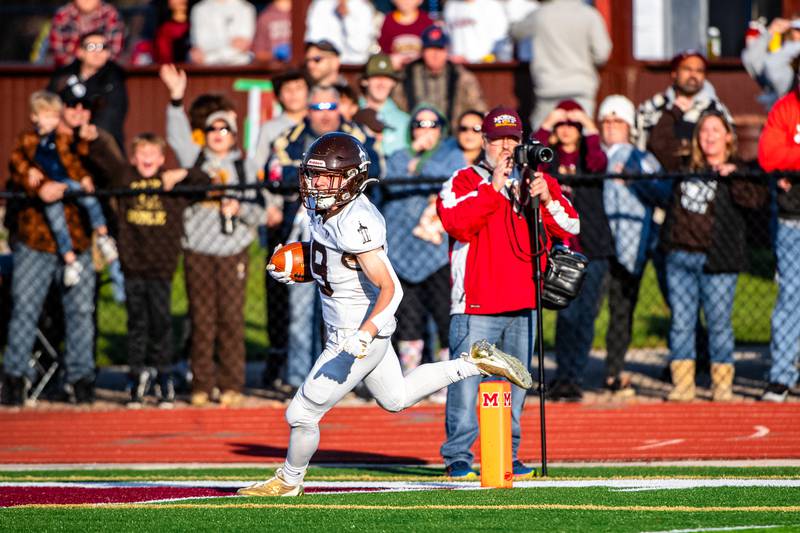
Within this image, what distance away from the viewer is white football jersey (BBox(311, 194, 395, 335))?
744cm

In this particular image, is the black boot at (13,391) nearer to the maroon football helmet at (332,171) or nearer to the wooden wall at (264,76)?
the wooden wall at (264,76)

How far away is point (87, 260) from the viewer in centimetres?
1249

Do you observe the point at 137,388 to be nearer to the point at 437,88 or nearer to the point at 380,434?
the point at 380,434

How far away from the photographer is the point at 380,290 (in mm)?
7461

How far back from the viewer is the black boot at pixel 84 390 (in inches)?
490

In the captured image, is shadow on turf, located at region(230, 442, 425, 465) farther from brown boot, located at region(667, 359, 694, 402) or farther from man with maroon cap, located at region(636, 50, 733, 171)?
man with maroon cap, located at region(636, 50, 733, 171)

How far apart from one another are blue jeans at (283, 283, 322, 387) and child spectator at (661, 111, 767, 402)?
2.99 meters

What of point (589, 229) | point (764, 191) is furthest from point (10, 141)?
point (764, 191)

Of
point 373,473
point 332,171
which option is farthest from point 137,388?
point 332,171

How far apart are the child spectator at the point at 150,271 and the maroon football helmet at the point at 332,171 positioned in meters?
4.84

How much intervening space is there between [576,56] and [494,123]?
6.44 m

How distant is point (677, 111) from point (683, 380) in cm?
261

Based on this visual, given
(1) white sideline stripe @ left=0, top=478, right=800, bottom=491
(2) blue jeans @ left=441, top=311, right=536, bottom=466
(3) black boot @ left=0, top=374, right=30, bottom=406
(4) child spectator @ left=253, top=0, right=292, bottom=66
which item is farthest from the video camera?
(4) child spectator @ left=253, top=0, right=292, bottom=66

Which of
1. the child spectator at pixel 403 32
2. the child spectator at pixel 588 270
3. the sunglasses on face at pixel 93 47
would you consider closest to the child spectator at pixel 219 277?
the sunglasses on face at pixel 93 47
